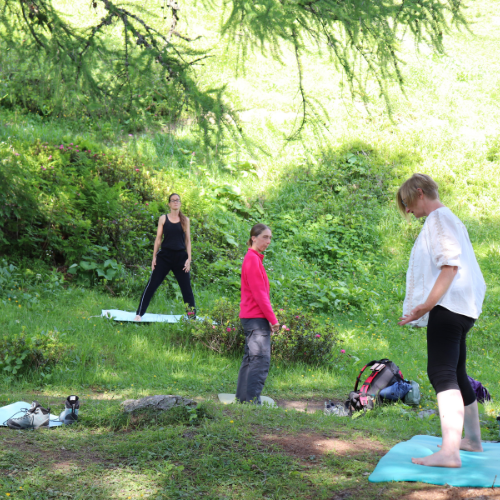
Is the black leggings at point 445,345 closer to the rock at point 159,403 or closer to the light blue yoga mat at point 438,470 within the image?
the light blue yoga mat at point 438,470

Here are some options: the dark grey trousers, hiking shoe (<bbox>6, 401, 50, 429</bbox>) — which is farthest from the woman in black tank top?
hiking shoe (<bbox>6, 401, 50, 429</bbox>)

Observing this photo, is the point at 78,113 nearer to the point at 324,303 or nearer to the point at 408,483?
the point at 408,483

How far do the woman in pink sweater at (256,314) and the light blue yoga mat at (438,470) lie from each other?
6.39 feet

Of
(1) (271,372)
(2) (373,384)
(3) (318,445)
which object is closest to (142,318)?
(1) (271,372)

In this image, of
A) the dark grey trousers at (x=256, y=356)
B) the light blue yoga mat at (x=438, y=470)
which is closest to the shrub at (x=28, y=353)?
the dark grey trousers at (x=256, y=356)

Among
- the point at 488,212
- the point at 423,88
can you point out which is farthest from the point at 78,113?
the point at 423,88

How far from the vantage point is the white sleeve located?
130 inches

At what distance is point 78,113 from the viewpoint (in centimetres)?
484

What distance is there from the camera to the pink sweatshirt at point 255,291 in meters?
5.25

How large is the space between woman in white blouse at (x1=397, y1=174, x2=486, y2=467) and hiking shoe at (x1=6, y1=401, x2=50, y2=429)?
307 centimetres

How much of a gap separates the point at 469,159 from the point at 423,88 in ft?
16.7

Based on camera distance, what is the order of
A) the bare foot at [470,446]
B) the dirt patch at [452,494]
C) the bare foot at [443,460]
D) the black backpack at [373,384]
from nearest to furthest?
the dirt patch at [452,494]
the bare foot at [443,460]
the bare foot at [470,446]
the black backpack at [373,384]

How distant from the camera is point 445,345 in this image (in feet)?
11.0

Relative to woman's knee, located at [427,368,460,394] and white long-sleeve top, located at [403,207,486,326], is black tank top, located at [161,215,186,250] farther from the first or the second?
woman's knee, located at [427,368,460,394]
